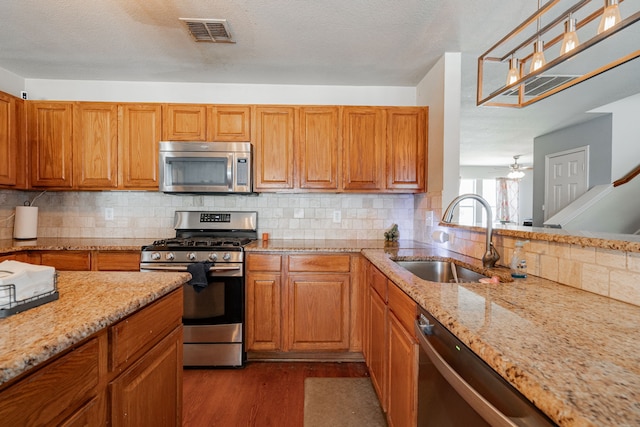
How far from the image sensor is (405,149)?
2.87 m

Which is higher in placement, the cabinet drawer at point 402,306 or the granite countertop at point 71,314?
the granite countertop at point 71,314

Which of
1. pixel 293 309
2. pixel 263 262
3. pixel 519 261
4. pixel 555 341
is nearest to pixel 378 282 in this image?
pixel 519 261

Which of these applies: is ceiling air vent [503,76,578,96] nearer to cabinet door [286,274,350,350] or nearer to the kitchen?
the kitchen

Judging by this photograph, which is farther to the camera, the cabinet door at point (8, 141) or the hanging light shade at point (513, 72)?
the cabinet door at point (8, 141)

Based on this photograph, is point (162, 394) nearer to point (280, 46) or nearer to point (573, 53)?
point (573, 53)

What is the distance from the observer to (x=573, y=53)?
3.51ft

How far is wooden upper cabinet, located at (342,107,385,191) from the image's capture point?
2.84 meters

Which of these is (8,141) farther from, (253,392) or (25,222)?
(253,392)

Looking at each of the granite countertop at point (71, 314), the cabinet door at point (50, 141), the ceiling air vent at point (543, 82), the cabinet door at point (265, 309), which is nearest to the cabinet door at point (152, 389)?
the granite countertop at point (71, 314)

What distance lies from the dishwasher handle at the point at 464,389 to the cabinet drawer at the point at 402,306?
5.6 inches

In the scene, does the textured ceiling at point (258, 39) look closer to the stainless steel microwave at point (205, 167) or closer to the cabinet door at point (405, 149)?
the cabinet door at point (405, 149)

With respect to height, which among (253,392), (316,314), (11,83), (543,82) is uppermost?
(543,82)

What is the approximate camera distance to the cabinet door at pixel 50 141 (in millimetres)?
2766

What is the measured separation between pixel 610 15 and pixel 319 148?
206 cm
